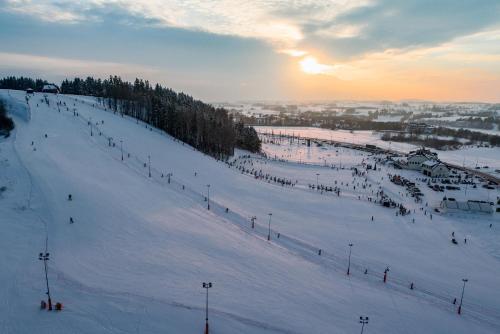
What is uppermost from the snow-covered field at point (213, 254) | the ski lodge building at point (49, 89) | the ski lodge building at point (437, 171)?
the ski lodge building at point (49, 89)

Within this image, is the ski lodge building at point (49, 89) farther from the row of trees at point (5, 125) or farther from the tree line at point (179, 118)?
the row of trees at point (5, 125)

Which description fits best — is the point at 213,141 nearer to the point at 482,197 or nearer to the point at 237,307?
the point at 482,197

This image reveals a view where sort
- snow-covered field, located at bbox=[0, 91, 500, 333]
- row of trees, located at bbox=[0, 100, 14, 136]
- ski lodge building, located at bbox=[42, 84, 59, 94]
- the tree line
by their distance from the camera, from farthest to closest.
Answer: ski lodge building, located at bbox=[42, 84, 59, 94], the tree line, row of trees, located at bbox=[0, 100, 14, 136], snow-covered field, located at bbox=[0, 91, 500, 333]

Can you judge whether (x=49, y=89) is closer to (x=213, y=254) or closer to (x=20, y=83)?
(x=20, y=83)

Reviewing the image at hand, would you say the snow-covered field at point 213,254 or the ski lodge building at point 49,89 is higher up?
the ski lodge building at point 49,89

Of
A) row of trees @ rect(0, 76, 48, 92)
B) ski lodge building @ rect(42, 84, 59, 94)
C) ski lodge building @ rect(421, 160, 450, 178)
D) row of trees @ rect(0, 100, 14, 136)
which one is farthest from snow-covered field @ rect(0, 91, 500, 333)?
row of trees @ rect(0, 76, 48, 92)

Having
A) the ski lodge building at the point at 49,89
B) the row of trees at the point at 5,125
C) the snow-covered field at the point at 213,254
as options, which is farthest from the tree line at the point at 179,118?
the row of trees at the point at 5,125

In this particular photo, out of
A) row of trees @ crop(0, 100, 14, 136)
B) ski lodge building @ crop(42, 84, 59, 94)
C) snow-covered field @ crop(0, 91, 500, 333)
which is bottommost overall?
snow-covered field @ crop(0, 91, 500, 333)

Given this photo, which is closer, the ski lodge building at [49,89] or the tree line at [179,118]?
the tree line at [179,118]

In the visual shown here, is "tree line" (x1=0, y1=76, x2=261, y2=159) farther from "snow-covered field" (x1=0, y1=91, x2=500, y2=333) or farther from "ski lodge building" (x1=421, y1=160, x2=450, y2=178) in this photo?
"ski lodge building" (x1=421, y1=160, x2=450, y2=178)
